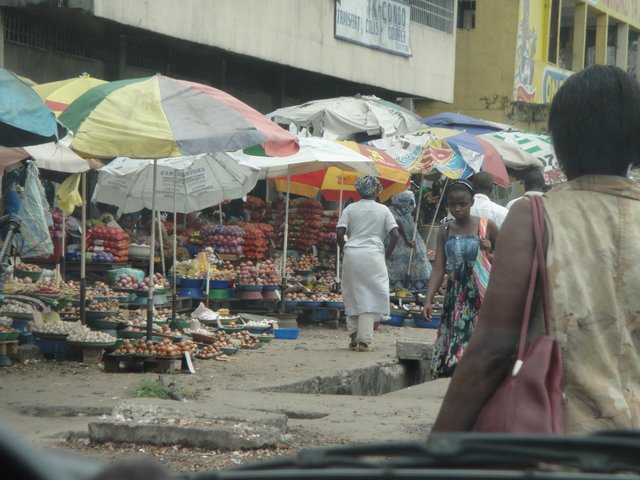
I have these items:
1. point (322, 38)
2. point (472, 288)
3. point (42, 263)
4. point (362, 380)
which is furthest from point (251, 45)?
point (472, 288)

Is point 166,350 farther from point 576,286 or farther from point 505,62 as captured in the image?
point 505,62

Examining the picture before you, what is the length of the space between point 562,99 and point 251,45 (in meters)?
16.8

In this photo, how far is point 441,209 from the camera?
21828 mm

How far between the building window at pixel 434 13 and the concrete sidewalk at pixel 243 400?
14778 mm

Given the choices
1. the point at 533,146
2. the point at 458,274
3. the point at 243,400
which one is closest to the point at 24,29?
the point at 243,400

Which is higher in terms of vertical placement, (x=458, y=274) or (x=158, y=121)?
(x=158, y=121)

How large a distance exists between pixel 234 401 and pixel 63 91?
12.5 feet

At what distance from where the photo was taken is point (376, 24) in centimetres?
2400

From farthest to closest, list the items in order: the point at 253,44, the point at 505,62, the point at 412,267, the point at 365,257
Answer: the point at 505,62
the point at 253,44
the point at 412,267
the point at 365,257

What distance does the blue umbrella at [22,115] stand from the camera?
853 cm

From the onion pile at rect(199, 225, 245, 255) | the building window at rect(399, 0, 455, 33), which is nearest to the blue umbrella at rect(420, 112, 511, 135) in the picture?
the building window at rect(399, 0, 455, 33)

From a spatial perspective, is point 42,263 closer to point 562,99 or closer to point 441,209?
point 441,209

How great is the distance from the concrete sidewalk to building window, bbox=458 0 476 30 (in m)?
19.7

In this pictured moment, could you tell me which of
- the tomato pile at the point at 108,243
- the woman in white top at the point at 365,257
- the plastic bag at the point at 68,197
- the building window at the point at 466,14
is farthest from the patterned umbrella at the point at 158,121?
the building window at the point at 466,14
